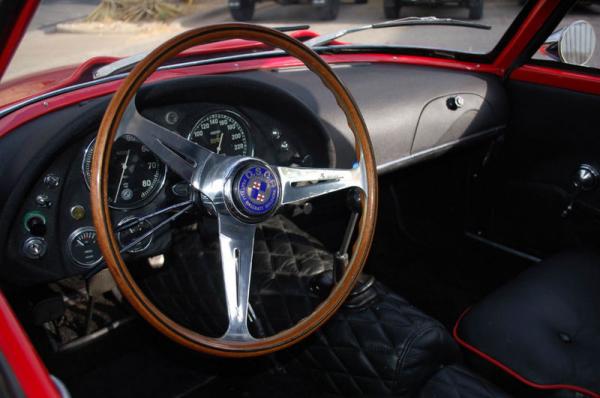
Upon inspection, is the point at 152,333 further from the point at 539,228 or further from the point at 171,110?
the point at 539,228

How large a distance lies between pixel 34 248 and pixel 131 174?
11.8 inches

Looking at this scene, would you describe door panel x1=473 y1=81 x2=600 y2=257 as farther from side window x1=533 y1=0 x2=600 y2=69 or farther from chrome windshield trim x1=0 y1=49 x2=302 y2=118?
chrome windshield trim x1=0 y1=49 x2=302 y2=118

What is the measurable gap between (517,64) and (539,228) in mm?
684

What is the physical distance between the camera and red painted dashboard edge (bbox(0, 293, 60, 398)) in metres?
0.88

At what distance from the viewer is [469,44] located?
2.48 meters

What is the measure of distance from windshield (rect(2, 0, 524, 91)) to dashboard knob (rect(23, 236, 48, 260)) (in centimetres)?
40

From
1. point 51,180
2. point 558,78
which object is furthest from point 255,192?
point 558,78

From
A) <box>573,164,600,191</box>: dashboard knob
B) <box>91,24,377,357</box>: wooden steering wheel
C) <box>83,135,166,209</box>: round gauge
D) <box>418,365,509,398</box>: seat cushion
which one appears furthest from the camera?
<box>573,164,600,191</box>: dashboard knob

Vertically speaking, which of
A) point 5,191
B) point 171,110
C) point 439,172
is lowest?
point 439,172

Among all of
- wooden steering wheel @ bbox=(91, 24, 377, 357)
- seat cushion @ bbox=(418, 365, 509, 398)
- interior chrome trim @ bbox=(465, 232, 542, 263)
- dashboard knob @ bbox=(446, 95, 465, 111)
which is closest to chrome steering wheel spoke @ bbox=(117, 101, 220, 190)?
wooden steering wheel @ bbox=(91, 24, 377, 357)

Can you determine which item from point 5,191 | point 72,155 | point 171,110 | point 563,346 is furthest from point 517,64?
point 5,191

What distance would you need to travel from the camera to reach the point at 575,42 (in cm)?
227

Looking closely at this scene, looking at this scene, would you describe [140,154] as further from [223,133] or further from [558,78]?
[558,78]

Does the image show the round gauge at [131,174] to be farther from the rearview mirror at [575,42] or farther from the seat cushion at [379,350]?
the rearview mirror at [575,42]
